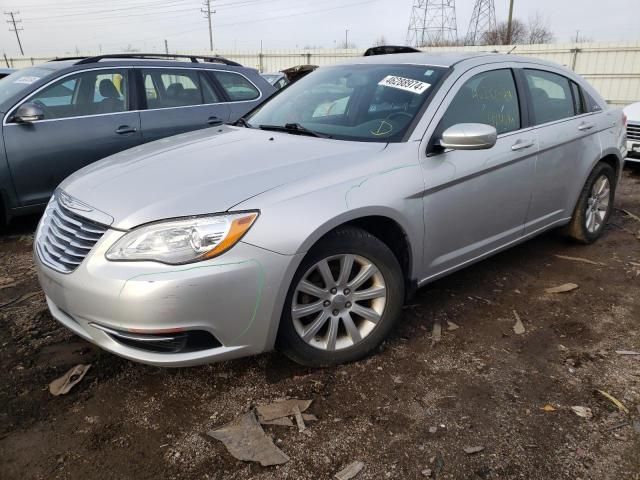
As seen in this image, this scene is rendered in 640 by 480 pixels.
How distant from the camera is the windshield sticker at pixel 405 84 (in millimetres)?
3115

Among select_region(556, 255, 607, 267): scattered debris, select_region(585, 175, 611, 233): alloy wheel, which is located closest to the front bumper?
select_region(556, 255, 607, 267): scattered debris

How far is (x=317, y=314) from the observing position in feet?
8.56

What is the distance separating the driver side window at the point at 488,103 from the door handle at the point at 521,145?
0.34 ft

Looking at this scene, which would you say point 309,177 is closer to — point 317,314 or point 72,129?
point 317,314

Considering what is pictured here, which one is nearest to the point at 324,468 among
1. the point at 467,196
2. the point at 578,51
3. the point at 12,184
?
the point at 467,196

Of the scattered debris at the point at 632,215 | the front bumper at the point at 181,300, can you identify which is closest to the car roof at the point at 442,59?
the front bumper at the point at 181,300

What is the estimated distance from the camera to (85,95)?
5.06 m

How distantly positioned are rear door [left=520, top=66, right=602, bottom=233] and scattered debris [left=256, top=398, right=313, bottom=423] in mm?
2204

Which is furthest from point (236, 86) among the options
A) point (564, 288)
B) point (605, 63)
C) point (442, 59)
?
point (605, 63)

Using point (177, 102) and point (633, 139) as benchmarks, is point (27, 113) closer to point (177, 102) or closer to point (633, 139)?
point (177, 102)

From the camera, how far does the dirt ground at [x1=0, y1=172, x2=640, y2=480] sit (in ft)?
6.91

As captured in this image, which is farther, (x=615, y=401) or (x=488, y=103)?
(x=488, y=103)

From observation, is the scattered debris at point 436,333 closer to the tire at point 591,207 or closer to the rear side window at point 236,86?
the tire at point 591,207

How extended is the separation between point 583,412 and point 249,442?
1552mm
